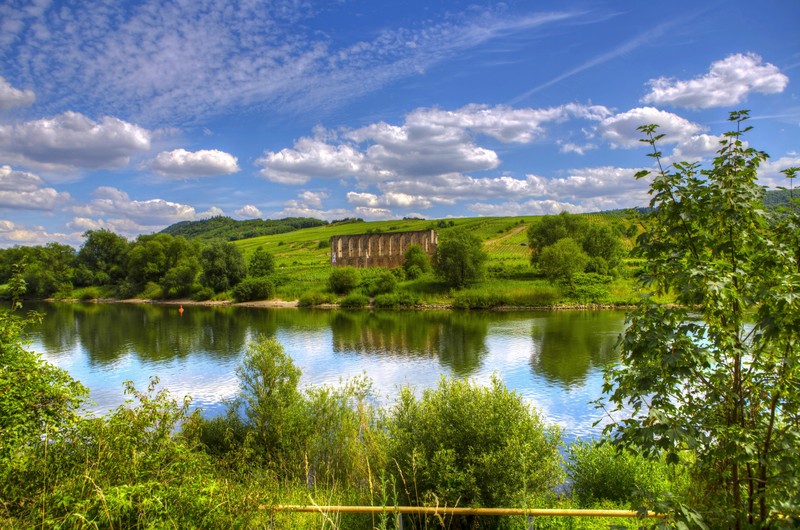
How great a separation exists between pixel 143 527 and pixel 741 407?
6.52 meters

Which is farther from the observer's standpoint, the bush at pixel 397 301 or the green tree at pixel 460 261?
the bush at pixel 397 301

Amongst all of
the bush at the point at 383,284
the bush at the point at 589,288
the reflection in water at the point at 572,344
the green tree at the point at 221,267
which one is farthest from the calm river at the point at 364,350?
the green tree at the point at 221,267

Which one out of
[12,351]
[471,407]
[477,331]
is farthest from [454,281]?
[12,351]

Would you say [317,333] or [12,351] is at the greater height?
[12,351]

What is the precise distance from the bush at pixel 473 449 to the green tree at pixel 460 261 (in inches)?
2313

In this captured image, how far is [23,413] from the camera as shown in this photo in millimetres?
7746

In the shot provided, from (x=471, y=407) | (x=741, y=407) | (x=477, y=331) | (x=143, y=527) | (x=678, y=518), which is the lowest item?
(x=477, y=331)

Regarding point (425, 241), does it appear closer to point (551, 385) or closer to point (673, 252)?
point (551, 385)

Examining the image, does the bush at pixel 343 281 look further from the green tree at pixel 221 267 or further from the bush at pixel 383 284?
the green tree at pixel 221 267

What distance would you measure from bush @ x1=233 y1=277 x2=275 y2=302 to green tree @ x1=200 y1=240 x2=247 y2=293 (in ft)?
14.4

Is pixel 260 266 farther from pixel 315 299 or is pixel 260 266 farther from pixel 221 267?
pixel 315 299

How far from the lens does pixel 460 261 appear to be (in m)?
71.8

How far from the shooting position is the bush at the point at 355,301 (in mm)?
74938

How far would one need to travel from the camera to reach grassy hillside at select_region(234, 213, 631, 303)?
249 feet
